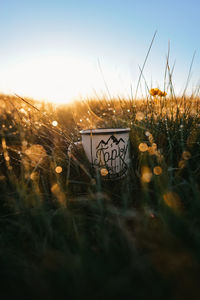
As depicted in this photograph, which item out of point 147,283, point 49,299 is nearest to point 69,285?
point 49,299

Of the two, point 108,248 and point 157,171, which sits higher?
point 157,171

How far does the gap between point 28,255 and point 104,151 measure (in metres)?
0.62

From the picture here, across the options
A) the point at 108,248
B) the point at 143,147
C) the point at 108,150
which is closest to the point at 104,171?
the point at 108,150

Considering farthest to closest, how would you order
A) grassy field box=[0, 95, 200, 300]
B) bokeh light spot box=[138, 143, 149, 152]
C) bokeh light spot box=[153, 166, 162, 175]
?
bokeh light spot box=[138, 143, 149, 152]
bokeh light spot box=[153, 166, 162, 175]
grassy field box=[0, 95, 200, 300]

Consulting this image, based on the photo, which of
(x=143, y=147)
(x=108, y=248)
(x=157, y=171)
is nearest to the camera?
(x=108, y=248)

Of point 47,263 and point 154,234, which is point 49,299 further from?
point 154,234

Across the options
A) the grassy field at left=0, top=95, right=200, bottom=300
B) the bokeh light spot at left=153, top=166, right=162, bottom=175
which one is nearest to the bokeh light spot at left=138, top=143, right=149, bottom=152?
the grassy field at left=0, top=95, right=200, bottom=300

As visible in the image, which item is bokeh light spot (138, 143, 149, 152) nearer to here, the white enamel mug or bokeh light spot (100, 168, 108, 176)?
the white enamel mug

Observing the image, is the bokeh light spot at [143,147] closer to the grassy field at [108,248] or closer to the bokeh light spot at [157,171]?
the grassy field at [108,248]

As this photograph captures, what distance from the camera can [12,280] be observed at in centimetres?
57

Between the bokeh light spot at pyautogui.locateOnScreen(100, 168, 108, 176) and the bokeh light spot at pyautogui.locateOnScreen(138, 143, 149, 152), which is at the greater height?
the bokeh light spot at pyautogui.locateOnScreen(138, 143, 149, 152)

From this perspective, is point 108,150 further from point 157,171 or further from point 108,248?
point 108,248

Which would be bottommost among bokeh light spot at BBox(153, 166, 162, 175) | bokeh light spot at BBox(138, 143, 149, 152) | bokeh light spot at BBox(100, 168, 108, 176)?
bokeh light spot at BBox(100, 168, 108, 176)

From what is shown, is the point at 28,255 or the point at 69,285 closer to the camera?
the point at 69,285
